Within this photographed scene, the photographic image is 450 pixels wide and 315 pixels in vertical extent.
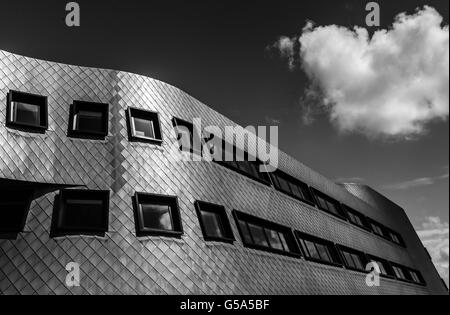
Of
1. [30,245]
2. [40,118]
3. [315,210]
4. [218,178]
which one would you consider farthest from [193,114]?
[315,210]

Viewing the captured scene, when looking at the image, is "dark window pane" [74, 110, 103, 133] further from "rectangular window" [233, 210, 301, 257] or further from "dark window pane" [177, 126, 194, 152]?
"rectangular window" [233, 210, 301, 257]

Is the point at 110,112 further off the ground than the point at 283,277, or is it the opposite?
the point at 110,112

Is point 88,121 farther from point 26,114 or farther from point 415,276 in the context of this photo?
point 415,276

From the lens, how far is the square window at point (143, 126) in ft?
48.8

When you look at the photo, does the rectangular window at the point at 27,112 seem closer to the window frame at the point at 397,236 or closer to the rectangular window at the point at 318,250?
the rectangular window at the point at 318,250

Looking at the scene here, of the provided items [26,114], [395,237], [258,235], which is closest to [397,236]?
[395,237]

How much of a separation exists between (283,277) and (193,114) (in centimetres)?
964

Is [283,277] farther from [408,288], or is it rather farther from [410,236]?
[410,236]

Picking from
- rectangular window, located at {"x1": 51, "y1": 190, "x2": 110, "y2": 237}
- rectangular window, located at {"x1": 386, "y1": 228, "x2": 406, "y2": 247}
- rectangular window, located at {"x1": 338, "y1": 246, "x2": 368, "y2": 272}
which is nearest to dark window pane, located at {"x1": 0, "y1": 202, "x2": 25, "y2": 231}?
rectangular window, located at {"x1": 51, "y1": 190, "x2": 110, "y2": 237}

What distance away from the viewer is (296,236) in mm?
20516

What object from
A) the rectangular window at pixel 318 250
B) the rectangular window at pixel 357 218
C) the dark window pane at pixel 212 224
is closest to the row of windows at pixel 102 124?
the dark window pane at pixel 212 224

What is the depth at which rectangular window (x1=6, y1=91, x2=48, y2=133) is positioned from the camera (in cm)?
1326

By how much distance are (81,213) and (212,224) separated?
553 cm
